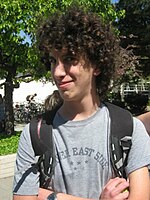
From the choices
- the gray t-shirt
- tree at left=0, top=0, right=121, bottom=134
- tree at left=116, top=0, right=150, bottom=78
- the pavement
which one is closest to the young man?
the gray t-shirt

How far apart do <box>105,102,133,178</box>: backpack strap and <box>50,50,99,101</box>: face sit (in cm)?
22

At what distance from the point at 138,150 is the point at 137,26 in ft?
67.6

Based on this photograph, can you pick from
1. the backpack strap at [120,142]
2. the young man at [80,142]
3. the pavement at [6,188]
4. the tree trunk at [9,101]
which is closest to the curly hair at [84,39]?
the young man at [80,142]

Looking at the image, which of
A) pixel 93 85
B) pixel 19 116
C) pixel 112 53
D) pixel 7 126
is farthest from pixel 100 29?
pixel 19 116

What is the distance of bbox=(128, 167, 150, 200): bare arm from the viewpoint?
1.75 m

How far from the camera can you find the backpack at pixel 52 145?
1763 mm

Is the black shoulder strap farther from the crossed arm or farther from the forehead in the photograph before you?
the forehead

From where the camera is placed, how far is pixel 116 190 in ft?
5.67

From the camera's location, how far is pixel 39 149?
1776 mm

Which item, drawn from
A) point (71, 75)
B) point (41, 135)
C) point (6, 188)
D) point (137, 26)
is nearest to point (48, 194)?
point (41, 135)

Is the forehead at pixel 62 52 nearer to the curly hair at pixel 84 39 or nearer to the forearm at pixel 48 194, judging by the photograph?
the curly hair at pixel 84 39

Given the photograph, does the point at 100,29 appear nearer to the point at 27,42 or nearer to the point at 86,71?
the point at 86,71

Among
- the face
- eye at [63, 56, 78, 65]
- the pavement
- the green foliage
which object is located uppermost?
the green foliage

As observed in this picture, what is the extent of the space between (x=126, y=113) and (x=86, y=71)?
11.3 inches
